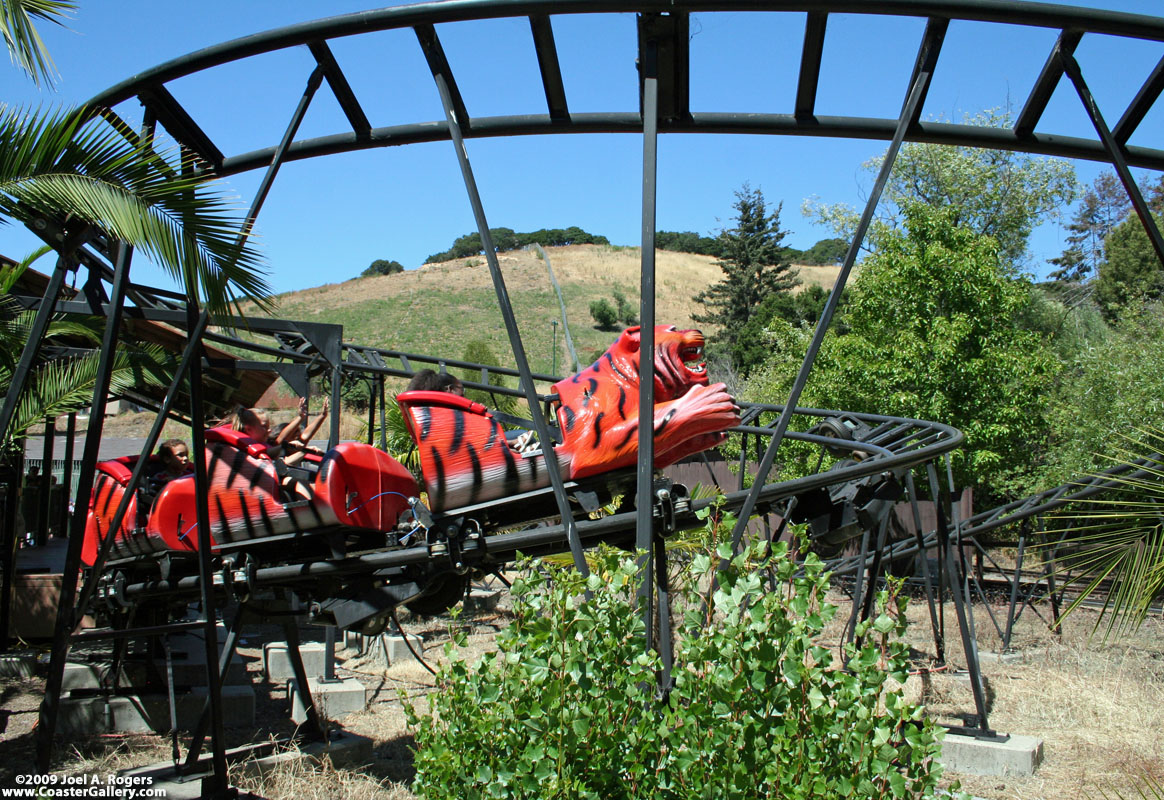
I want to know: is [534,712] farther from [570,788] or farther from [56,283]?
[56,283]

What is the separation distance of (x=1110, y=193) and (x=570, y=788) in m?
59.5

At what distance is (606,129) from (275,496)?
9.43ft

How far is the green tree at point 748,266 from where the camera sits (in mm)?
44906

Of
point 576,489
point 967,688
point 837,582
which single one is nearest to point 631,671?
point 576,489

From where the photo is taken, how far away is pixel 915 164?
2761 cm

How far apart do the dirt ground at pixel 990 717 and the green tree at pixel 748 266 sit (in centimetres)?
3230

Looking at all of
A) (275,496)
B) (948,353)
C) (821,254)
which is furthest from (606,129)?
(821,254)

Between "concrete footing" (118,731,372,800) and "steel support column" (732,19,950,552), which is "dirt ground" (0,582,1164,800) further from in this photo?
"steel support column" (732,19,950,552)

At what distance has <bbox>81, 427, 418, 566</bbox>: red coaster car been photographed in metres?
5.14

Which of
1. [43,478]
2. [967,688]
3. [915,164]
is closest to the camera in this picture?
[967,688]

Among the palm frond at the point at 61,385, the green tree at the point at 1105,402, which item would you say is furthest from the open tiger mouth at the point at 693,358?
the green tree at the point at 1105,402

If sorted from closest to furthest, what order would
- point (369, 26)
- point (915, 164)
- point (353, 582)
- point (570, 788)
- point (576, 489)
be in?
point (570, 788)
point (369, 26)
point (576, 489)
point (353, 582)
point (915, 164)

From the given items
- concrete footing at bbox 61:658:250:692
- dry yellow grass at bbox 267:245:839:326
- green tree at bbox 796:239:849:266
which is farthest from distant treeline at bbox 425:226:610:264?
concrete footing at bbox 61:658:250:692

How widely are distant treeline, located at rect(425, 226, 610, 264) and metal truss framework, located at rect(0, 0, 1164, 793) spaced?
91.7 m
